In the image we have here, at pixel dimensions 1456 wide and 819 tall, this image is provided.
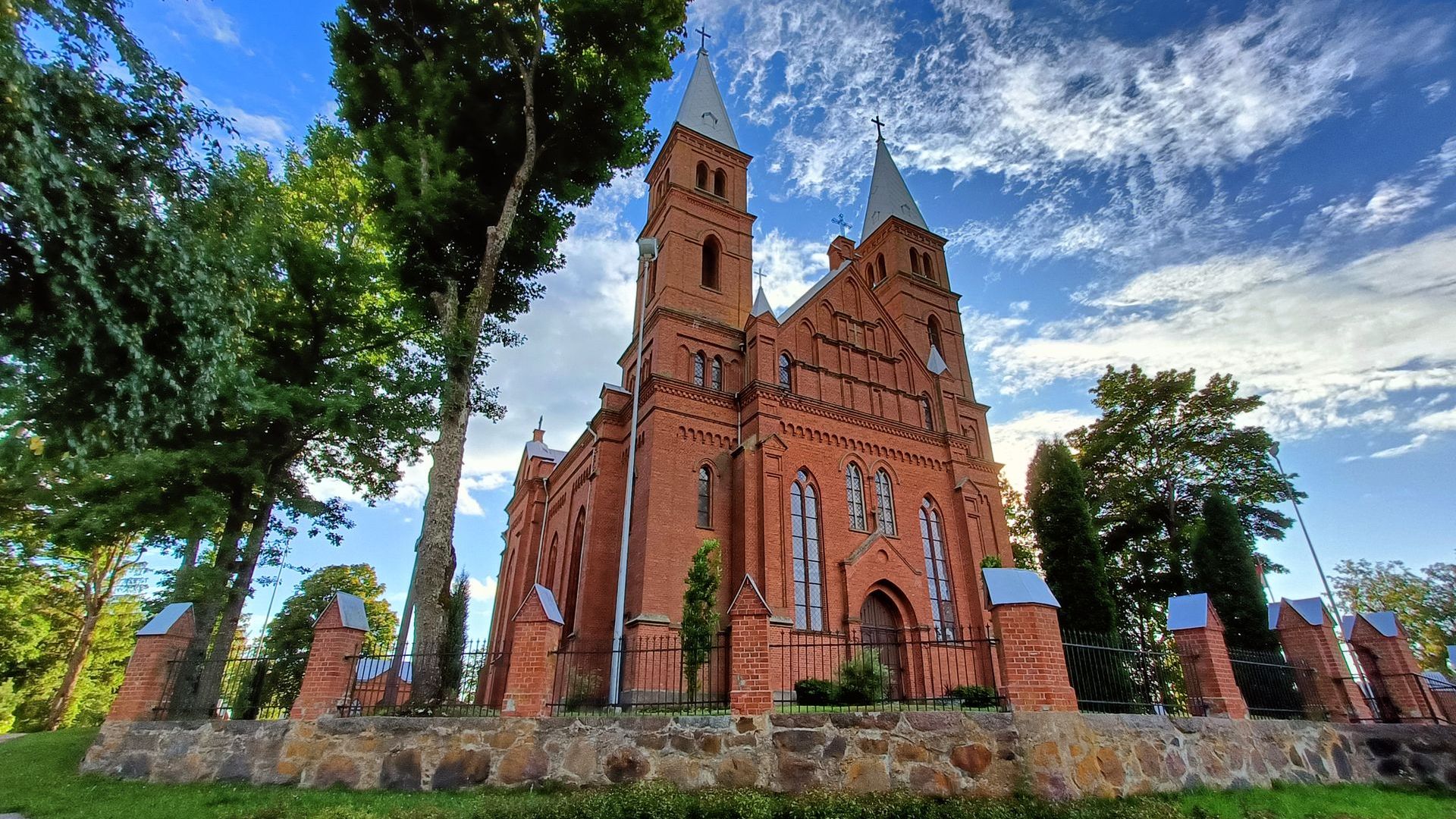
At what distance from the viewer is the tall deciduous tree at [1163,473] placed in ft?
83.7

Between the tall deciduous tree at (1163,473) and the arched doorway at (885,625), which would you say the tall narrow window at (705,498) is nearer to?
the arched doorway at (885,625)

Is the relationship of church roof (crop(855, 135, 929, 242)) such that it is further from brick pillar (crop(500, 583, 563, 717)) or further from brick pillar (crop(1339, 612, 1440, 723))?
brick pillar (crop(500, 583, 563, 717))

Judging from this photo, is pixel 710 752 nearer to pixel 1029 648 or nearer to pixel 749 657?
pixel 749 657

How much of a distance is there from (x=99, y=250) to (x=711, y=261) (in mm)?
18484

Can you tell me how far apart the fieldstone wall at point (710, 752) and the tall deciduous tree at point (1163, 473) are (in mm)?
20259

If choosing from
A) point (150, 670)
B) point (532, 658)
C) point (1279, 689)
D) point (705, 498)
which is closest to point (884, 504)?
point (705, 498)

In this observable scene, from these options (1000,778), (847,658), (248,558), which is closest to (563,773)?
(1000,778)

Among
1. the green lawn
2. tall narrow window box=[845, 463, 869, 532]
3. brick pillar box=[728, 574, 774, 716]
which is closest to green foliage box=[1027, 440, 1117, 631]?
tall narrow window box=[845, 463, 869, 532]

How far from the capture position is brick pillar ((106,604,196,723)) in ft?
31.4

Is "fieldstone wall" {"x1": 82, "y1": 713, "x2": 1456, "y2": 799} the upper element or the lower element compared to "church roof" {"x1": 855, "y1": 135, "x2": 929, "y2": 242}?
lower

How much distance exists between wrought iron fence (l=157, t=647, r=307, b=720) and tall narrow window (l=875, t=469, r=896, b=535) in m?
15.2

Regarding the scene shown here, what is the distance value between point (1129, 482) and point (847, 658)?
18899 mm

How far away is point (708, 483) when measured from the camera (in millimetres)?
18562

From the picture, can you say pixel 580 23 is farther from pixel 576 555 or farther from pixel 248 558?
pixel 576 555
